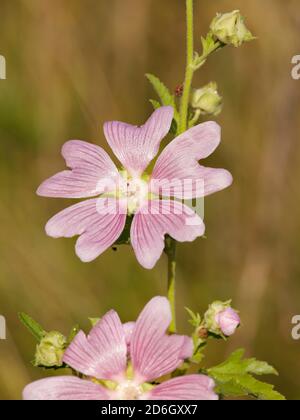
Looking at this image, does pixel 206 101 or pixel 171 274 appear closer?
pixel 171 274

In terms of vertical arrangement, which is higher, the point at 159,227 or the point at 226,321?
the point at 159,227

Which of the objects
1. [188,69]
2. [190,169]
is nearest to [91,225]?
[190,169]

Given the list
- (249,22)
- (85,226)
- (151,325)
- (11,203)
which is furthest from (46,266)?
(151,325)

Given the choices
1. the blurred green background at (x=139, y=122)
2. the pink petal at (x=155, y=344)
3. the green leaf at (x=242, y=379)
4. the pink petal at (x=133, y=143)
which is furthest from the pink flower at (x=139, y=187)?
the blurred green background at (x=139, y=122)

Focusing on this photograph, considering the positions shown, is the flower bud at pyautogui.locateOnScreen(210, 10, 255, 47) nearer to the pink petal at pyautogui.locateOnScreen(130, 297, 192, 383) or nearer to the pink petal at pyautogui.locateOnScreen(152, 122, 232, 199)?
the pink petal at pyautogui.locateOnScreen(152, 122, 232, 199)

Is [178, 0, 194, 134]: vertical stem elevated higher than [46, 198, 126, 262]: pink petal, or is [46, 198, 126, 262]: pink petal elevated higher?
[178, 0, 194, 134]: vertical stem

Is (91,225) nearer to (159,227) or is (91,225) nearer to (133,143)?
(159,227)

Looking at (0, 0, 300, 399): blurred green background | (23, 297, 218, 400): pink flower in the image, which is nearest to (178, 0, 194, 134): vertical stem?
(23, 297, 218, 400): pink flower
